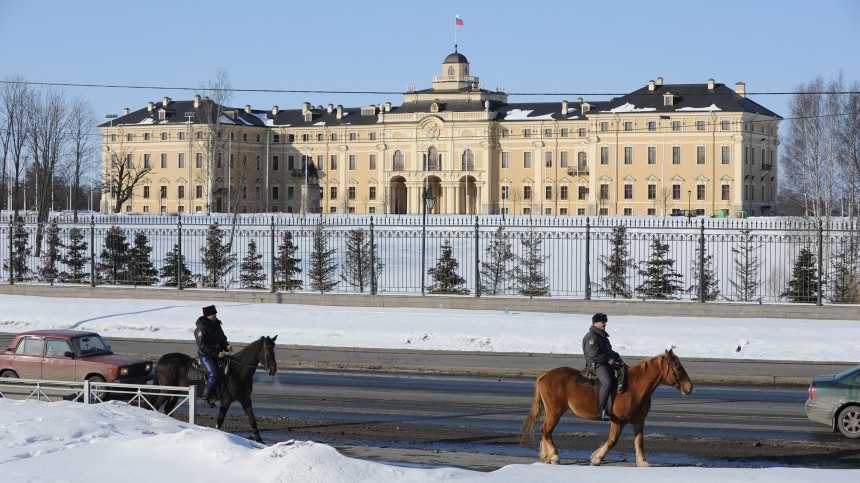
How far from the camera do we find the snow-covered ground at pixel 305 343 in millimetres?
10945

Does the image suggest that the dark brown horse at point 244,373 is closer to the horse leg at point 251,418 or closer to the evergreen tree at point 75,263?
the horse leg at point 251,418

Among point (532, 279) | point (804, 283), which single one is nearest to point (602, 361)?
point (804, 283)

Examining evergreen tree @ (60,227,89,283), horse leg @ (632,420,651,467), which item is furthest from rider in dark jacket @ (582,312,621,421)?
evergreen tree @ (60,227,89,283)

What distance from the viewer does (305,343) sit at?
26344 mm

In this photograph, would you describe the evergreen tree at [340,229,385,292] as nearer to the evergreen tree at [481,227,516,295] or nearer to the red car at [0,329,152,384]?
the evergreen tree at [481,227,516,295]

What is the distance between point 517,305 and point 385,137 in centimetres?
9325

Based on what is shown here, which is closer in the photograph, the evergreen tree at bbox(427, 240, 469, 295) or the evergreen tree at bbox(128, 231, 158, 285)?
the evergreen tree at bbox(427, 240, 469, 295)

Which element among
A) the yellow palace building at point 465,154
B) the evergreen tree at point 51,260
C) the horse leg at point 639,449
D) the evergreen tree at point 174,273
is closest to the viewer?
the horse leg at point 639,449

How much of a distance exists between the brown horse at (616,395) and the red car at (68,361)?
320 inches

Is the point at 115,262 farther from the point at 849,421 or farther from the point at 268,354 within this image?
the point at 849,421

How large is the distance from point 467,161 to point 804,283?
88.9 metres

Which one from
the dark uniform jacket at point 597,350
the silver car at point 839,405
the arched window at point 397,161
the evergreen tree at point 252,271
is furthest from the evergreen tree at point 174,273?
the arched window at point 397,161

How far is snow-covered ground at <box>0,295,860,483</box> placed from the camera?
35.9 feet

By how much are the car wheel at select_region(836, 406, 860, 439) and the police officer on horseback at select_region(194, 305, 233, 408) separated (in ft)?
29.0
